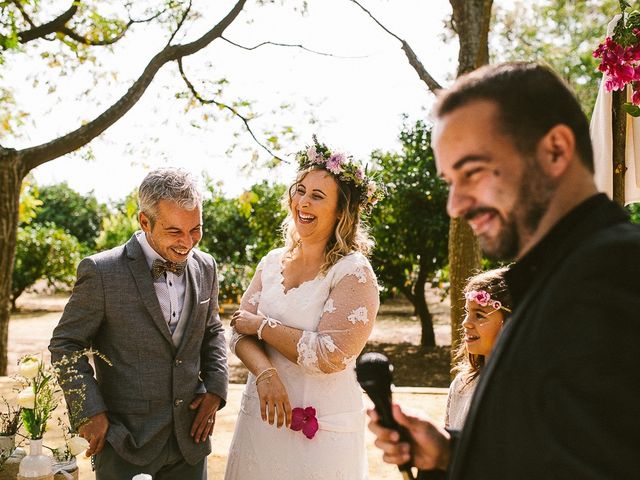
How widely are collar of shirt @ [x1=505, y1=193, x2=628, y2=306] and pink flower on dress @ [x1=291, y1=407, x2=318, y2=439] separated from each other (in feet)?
5.93

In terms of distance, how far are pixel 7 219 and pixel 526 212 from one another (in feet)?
22.5

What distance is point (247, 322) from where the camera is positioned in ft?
9.32

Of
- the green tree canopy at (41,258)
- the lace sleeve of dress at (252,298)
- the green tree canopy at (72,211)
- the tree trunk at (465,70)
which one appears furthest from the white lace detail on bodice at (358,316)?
the green tree canopy at (72,211)

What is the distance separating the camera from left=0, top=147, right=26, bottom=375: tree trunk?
271 inches

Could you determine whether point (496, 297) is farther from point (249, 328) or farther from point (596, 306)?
point (596, 306)

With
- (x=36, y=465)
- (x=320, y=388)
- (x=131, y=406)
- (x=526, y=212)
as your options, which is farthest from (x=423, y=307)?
(x=526, y=212)

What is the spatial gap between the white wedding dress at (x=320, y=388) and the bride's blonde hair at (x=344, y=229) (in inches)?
2.8

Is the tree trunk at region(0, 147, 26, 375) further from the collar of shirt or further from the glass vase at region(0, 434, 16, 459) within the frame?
the collar of shirt

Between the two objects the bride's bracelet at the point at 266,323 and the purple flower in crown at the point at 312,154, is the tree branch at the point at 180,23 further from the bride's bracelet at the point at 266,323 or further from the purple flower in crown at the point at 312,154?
the bride's bracelet at the point at 266,323

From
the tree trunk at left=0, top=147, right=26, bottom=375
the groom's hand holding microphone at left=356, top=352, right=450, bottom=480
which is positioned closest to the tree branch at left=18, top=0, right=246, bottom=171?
the tree trunk at left=0, top=147, right=26, bottom=375

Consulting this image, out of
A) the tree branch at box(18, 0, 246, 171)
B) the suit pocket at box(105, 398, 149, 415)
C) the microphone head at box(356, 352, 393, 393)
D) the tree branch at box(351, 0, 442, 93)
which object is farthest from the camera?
the tree branch at box(18, 0, 246, 171)

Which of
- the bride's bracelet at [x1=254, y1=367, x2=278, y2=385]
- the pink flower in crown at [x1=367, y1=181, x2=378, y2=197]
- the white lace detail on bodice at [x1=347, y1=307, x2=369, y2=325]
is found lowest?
the bride's bracelet at [x1=254, y1=367, x2=278, y2=385]

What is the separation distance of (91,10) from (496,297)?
716 centimetres

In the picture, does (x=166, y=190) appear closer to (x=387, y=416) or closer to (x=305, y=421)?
(x=305, y=421)
